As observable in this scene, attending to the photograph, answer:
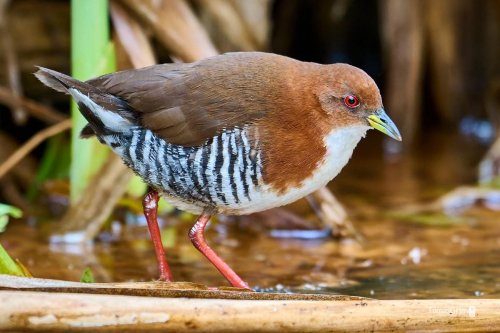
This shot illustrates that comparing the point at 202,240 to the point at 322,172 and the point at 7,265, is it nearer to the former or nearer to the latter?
the point at 322,172

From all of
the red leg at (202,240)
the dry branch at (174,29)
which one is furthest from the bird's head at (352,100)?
the dry branch at (174,29)

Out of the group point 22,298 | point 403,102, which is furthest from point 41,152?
point 22,298

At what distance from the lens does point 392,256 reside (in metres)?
5.15

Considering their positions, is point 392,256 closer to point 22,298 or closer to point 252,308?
point 252,308

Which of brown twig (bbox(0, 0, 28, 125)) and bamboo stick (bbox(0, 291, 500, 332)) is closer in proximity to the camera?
bamboo stick (bbox(0, 291, 500, 332))

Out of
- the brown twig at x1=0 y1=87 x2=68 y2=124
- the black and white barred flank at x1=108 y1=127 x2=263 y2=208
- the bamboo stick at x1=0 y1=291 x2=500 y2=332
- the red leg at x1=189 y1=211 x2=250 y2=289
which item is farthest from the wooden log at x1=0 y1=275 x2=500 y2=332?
the brown twig at x1=0 y1=87 x2=68 y2=124

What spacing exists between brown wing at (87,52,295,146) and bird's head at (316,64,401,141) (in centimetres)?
22

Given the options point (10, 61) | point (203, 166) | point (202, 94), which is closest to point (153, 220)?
point (203, 166)

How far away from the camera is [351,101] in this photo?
4.04m

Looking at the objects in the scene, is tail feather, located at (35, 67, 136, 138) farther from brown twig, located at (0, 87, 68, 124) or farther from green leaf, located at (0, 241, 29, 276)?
brown twig, located at (0, 87, 68, 124)

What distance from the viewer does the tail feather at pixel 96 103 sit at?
407cm

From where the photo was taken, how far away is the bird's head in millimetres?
4039

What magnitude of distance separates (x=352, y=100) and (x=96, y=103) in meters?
1.06

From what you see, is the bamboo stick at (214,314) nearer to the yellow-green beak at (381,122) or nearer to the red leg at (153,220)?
the yellow-green beak at (381,122)
